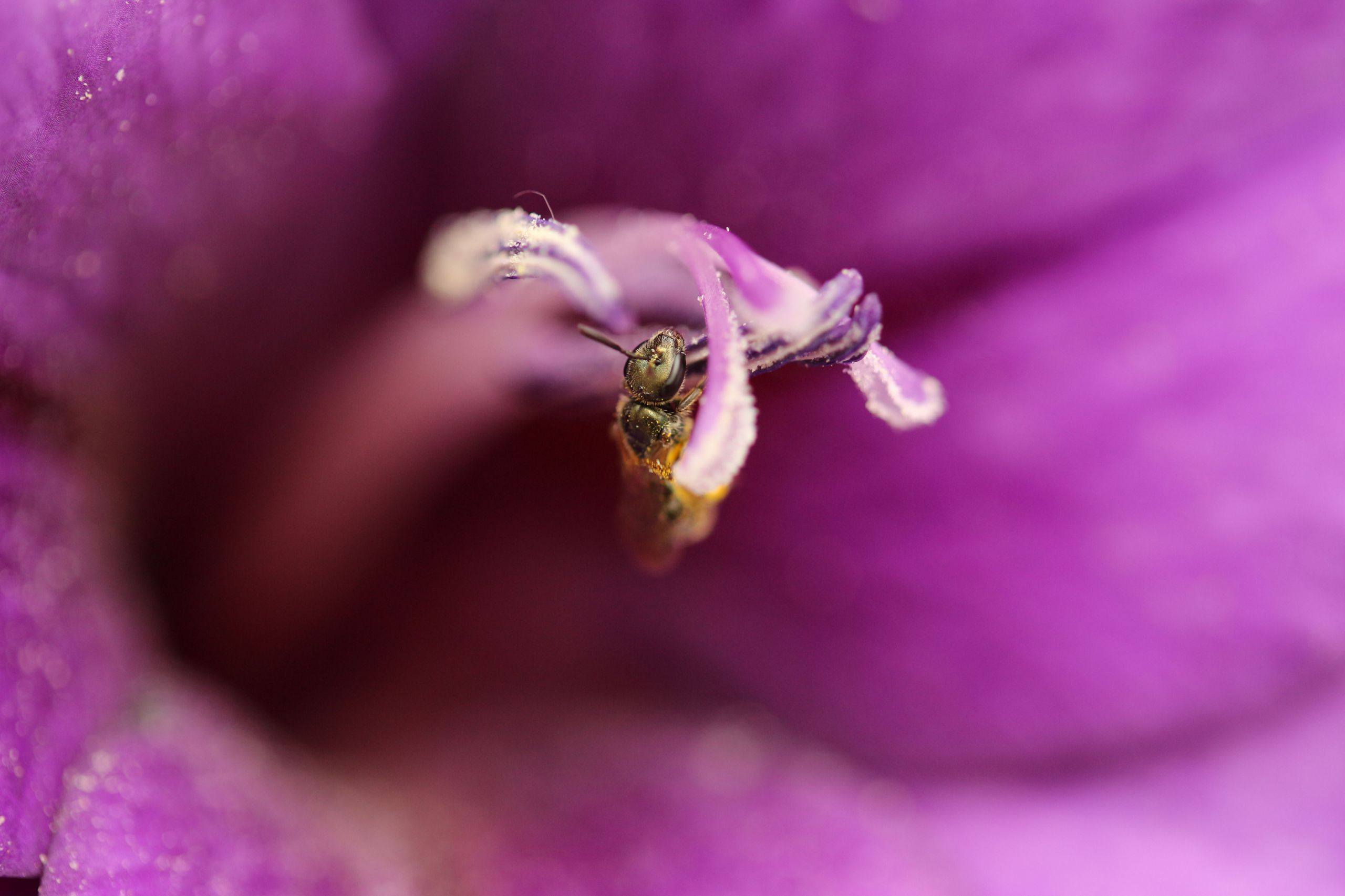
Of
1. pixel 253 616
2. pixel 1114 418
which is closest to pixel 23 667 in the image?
pixel 253 616

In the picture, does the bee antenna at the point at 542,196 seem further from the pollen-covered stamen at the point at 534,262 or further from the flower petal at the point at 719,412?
the flower petal at the point at 719,412

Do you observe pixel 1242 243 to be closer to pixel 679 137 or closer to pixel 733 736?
pixel 679 137

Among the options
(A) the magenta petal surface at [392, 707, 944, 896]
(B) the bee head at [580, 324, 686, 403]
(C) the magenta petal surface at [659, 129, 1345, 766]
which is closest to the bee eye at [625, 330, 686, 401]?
(B) the bee head at [580, 324, 686, 403]

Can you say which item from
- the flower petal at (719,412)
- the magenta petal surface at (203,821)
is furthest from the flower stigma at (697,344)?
the magenta petal surface at (203,821)

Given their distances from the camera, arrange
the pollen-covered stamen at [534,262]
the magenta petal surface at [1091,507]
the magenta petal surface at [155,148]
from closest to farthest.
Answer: the magenta petal surface at [155,148] → the pollen-covered stamen at [534,262] → the magenta petal surface at [1091,507]

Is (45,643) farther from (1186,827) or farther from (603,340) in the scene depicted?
(1186,827)

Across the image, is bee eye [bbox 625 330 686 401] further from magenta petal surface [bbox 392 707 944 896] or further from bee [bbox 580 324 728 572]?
magenta petal surface [bbox 392 707 944 896]
